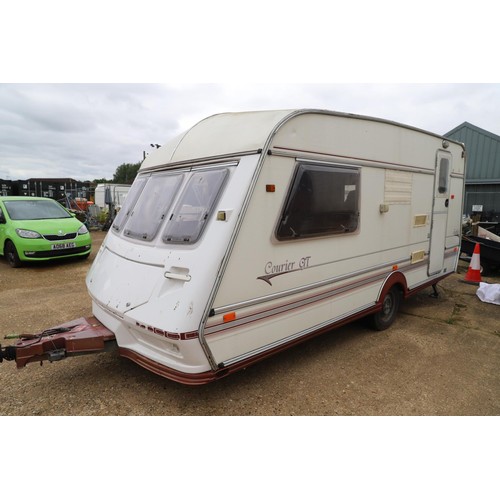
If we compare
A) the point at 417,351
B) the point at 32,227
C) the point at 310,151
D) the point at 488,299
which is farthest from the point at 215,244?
the point at 32,227

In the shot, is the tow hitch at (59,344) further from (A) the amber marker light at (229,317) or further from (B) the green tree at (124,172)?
(B) the green tree at (124,172)

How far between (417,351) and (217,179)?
3.12 meters

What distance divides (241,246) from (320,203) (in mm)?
1078

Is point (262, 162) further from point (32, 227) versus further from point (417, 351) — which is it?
point (32, 227)

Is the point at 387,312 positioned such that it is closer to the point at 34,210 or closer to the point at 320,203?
the point at 320,203

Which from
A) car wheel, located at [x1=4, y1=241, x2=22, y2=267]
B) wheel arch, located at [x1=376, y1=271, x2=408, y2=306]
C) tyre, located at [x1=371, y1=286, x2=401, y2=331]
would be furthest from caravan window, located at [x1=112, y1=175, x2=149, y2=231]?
car wheel, located at [x1=4, y1=241, x2=22, y2=267]

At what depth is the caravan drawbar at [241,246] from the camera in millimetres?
2725

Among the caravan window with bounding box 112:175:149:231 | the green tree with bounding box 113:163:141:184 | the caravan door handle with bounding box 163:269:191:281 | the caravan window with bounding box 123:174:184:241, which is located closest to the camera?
the caravan door handle with bounding box 163:269:191:281

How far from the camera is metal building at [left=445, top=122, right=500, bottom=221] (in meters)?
15.0

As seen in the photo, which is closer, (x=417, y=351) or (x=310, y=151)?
(x=310, y=151)

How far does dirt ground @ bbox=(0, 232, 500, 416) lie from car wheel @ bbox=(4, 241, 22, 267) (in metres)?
3.53

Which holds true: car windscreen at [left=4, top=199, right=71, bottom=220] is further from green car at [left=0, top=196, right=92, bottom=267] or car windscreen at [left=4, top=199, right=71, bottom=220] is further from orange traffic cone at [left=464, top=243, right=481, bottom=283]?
orange traffic cone at [left=464, top=243, right=481, bottom=283]

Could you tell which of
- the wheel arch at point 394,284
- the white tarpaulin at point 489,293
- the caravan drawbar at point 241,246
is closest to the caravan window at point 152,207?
the caravan drawbar at point 241,246

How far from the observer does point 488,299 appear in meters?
6.12
